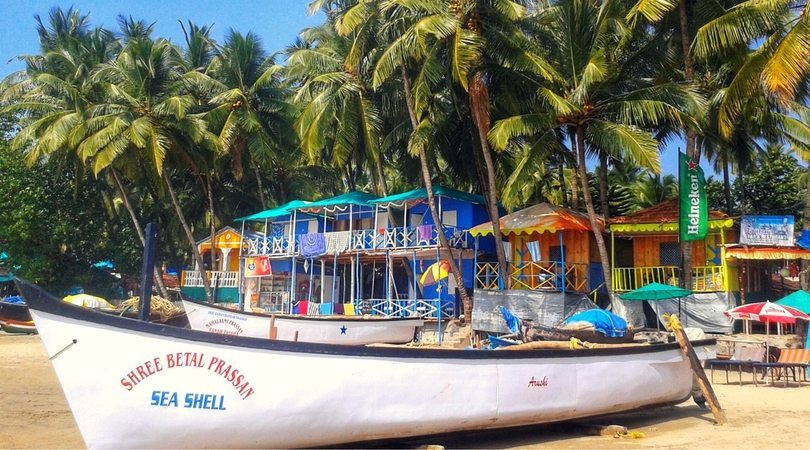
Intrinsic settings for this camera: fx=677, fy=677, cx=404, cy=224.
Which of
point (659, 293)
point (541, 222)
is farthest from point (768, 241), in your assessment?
point (541, 222)

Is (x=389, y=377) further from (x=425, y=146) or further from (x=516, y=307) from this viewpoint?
(x=425, y=146)

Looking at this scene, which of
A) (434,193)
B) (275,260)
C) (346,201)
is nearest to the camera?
(434,193)

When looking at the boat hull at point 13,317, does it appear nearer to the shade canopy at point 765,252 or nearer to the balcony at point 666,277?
the balcony at point 666,277

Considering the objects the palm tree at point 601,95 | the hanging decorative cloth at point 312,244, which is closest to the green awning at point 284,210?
the hanging decorative cloth at point 312,244

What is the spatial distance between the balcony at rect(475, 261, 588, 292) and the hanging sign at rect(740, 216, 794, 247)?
189 inches

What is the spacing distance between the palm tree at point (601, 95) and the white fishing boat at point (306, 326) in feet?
21.0

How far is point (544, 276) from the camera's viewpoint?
19.8 metres

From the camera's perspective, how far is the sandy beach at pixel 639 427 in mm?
7902

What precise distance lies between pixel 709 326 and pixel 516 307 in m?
5.09

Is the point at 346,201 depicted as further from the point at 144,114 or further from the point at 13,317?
the point at 13,317

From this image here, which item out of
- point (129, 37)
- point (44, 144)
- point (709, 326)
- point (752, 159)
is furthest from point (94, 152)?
point (752, 159)

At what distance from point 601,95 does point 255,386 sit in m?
15.4

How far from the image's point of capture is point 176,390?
5793 millimetres

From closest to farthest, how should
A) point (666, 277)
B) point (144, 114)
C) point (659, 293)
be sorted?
point (659, 293), point (666, 277), point (144, 114)
